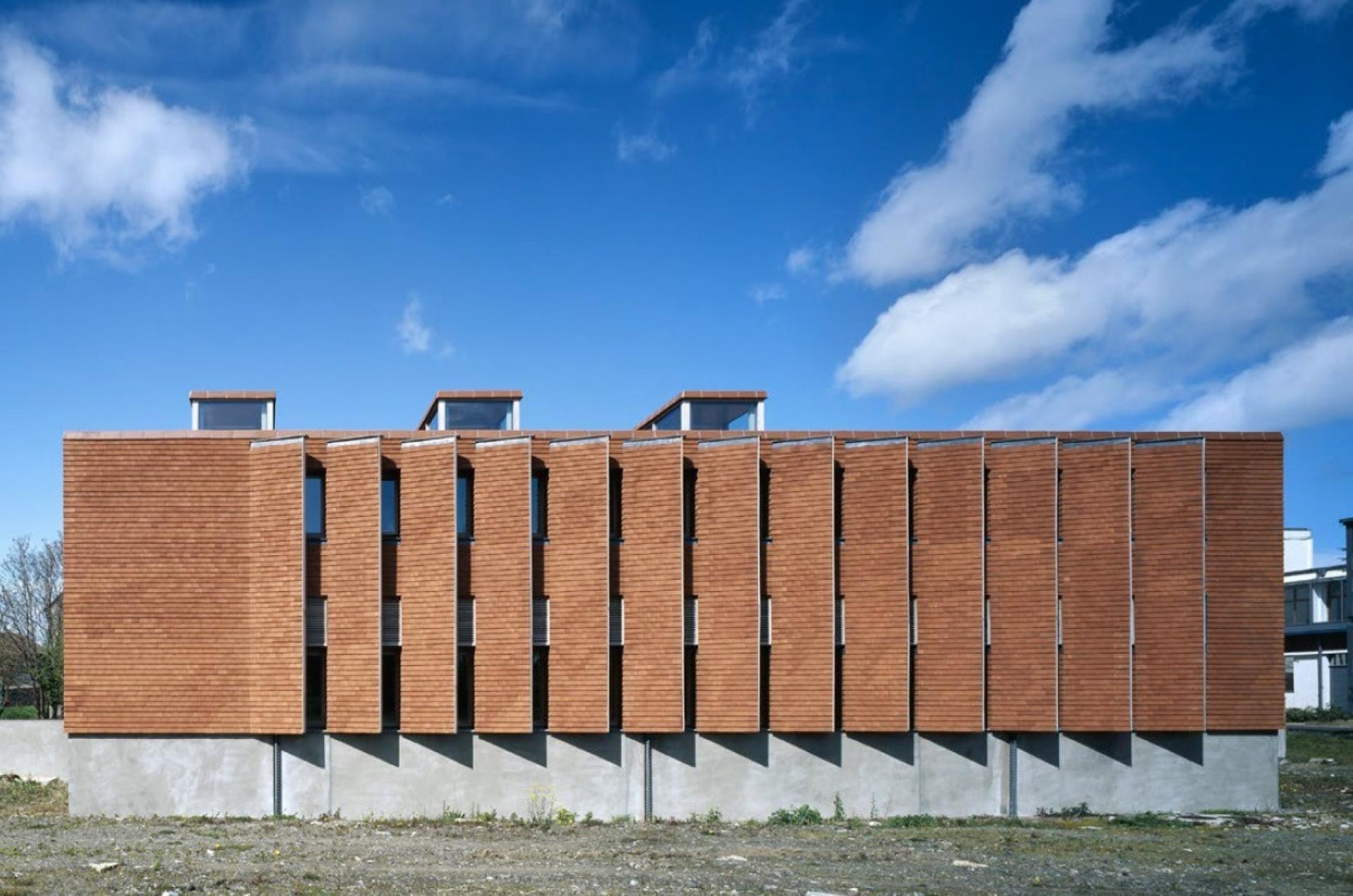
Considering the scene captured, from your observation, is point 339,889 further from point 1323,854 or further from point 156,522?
point 1323,854

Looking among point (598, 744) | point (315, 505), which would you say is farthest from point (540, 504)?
point (598, 744)

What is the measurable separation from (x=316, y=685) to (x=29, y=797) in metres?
9.25

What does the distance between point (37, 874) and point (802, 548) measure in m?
15.7

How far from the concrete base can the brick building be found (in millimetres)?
63

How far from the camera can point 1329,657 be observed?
63.8 meters

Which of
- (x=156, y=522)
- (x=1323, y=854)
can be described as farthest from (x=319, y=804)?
(x=1323, y=854)

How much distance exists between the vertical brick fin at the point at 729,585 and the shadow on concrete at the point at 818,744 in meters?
0.94

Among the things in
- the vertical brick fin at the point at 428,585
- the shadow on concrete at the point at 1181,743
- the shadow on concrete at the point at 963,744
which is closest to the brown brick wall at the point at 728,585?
the shadow on concrete at the point at 963,744

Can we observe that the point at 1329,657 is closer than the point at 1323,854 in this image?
No

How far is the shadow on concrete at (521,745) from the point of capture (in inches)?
1022

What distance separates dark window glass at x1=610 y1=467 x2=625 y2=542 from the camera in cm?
2681

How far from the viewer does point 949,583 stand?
26.8 meters

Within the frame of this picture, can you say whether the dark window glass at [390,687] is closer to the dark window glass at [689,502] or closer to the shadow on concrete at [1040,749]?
the dark window glass at [689,502]

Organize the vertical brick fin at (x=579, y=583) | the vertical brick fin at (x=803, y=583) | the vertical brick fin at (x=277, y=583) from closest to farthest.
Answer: the vertical brick fin at (x=277, y=583) < the vertical brick fin at (x=579, y=583) < the vertical brick fin at (x=803, y=583)
